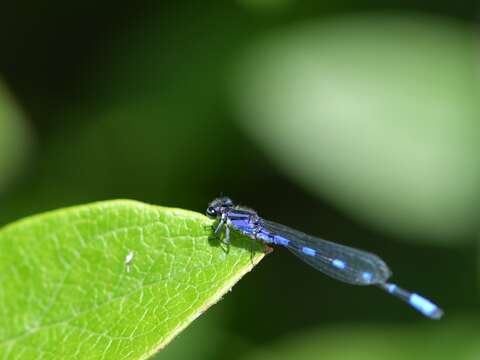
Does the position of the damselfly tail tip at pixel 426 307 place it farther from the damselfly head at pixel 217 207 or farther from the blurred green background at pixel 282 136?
the damselfly head at pixel 217 207

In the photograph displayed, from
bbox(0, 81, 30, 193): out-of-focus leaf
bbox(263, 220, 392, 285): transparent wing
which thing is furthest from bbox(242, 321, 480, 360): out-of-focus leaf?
bbox(0, 81, 30, 193): out-of-focus leaf

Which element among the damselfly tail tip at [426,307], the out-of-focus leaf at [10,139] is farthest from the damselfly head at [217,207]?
the out-of-focus leaf at [10,139]

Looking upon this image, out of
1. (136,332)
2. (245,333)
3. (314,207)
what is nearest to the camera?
(136,332)

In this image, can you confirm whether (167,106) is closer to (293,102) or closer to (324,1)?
(293,102)

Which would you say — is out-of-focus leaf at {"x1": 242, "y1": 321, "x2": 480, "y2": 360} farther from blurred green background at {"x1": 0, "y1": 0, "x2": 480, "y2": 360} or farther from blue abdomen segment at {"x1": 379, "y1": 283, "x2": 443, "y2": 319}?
blue abdomen segment at {"x1": 379, "y1": 283, "x2": 443, "y2": 319}

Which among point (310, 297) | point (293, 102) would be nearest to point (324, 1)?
point (293, 102)

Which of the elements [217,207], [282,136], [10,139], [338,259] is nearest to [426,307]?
[338,259]
